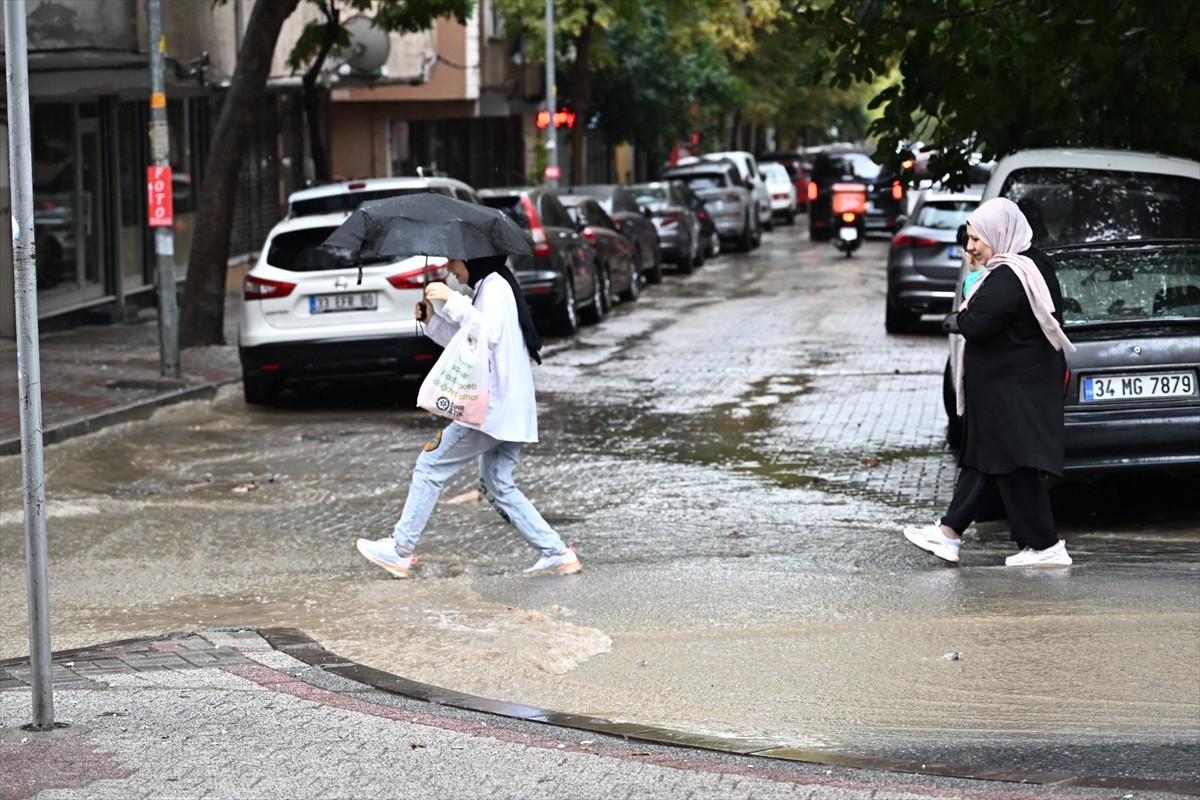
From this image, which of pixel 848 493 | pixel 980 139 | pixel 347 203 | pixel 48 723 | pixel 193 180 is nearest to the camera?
pixel 48 723

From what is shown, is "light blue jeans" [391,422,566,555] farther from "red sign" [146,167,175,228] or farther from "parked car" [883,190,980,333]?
"parked car" [883,190,980,333]

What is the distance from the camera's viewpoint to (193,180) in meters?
29.3

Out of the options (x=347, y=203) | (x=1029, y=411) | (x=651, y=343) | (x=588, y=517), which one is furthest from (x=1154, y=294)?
(x=651, y=343)

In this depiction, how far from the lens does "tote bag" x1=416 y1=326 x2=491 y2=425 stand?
8.51 metres

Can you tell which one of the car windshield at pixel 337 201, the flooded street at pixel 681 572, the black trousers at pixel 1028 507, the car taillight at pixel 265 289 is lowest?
the flooded street at pixel 681 572

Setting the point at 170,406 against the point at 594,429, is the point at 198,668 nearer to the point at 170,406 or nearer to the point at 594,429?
the point at 594,429

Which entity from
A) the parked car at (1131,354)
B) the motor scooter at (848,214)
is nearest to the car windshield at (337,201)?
the parked car at (1131,354)

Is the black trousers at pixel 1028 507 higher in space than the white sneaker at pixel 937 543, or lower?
higher

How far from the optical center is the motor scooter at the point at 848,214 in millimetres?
36500

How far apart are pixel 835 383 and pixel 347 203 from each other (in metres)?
4.46

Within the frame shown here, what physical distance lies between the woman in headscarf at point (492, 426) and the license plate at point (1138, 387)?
2.72 m

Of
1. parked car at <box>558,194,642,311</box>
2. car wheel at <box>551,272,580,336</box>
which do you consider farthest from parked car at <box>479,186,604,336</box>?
parked car at <box>558,194,642,311</box>

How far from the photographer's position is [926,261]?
2147 cm

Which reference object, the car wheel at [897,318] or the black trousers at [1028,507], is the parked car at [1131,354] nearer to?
the black trousers at [1028,507]
